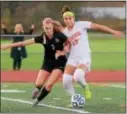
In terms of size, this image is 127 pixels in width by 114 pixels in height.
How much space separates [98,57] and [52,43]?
17728mm

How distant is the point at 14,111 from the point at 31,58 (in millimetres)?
16943

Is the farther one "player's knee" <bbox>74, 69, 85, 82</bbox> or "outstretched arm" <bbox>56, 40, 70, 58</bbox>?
"player's knee" <bbox>74, 69, 85, 82</bbox>

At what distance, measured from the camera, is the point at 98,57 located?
27531 millimetres

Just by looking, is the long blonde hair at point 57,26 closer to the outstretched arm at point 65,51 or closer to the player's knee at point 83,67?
the outstretched arm at point 65,51

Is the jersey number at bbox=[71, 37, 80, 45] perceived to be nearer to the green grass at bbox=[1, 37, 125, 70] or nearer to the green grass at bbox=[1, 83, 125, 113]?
the green grass at bbox=[1, 83, 125, 113]

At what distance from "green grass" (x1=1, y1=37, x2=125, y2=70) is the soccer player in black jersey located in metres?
12.7

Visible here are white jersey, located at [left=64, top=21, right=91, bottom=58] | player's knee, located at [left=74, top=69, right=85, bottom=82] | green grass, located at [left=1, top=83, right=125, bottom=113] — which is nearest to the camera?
green grass, located at [left=1, top=83, right=125, bottom=113]

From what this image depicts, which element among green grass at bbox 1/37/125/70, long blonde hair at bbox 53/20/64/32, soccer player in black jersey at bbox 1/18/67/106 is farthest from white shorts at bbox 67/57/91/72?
green grass at bbox 1/37/125/70

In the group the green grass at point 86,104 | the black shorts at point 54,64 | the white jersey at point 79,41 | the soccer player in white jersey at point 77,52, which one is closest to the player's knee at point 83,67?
the soccer player in white jersey at point 77,52

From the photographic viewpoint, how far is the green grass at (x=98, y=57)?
23.6 meters

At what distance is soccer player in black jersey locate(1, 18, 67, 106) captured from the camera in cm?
993

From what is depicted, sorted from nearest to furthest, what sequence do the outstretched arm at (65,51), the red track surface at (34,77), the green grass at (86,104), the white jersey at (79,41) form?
the green grass at (86,104)
the outstretched arm at (65,51)
the white jersey at (79,41)
the red track surface at (34,77)

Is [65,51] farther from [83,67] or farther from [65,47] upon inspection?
[83,67]

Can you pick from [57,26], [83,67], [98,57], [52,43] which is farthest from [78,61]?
[98,57]
